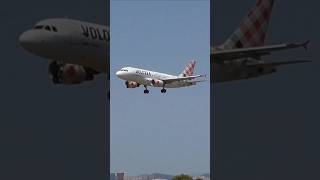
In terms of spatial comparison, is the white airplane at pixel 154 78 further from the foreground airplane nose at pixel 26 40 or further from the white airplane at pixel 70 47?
the foreground airplane nose at pixel 26 40

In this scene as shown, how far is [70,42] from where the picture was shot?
12.7 meters

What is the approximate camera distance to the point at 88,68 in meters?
13.1

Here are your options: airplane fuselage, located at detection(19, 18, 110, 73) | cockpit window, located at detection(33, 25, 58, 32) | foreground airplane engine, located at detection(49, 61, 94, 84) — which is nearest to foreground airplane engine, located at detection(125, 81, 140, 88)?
airplane fuselage, located at detection(19, 18, 110, 73)
